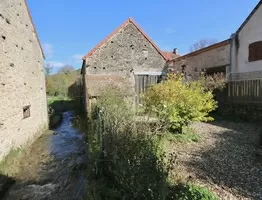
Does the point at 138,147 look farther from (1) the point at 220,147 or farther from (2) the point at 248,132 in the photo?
(2) the point at 248,132

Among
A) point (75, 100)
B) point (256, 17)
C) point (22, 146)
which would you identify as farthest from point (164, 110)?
point (75, 100)

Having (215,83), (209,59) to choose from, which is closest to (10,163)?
(215,83)

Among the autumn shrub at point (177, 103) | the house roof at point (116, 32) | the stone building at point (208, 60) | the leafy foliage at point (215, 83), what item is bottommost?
the autumn shrub at point (177, 103)

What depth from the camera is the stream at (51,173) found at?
6008mm

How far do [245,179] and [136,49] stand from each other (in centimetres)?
1400

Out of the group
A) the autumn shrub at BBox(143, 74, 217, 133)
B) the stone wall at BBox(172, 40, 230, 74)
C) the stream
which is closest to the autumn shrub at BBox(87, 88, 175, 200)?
the stream

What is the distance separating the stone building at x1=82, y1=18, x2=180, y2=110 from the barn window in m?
6.68

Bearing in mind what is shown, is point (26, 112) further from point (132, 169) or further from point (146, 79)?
point (146, 79)

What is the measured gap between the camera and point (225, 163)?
608 cm

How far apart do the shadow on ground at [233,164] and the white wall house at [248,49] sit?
543 centimetres

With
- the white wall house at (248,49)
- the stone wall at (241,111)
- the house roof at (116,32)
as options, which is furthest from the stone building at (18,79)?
the white wall house at (248,49)

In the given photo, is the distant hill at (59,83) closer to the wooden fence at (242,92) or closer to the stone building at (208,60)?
the stone building at (208,60)

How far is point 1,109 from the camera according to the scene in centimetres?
752

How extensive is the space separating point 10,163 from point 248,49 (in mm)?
13200
